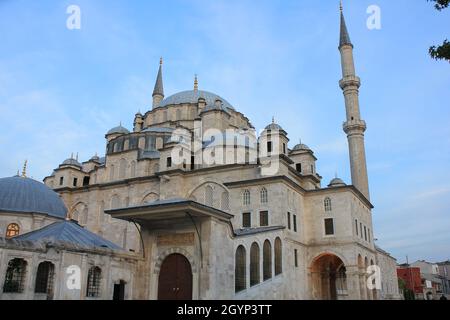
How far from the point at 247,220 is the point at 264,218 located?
1018mm

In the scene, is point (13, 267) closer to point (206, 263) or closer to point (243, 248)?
point (206, 263)

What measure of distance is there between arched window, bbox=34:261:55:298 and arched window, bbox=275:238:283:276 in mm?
10119

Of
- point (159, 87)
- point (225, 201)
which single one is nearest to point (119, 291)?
point (225, 201)

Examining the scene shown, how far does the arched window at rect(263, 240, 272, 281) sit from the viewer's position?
59.1 ft

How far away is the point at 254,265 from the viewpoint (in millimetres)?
16656

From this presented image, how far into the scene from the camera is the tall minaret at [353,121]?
2864 cm

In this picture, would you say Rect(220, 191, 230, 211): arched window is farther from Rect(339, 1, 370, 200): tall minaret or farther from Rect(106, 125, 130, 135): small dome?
Rect(106, 125, 130, 135): small dome

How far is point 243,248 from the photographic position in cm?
1560

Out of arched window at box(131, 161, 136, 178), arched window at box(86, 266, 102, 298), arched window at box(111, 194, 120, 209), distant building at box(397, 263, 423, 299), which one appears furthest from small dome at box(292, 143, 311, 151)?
distant building at box(397, 263, 423, 299)

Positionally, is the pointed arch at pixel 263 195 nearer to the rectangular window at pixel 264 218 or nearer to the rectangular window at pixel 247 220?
the rectangular window at pixel 264 218

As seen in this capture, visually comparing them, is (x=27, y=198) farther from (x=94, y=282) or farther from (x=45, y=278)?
(x=45, y=278)
